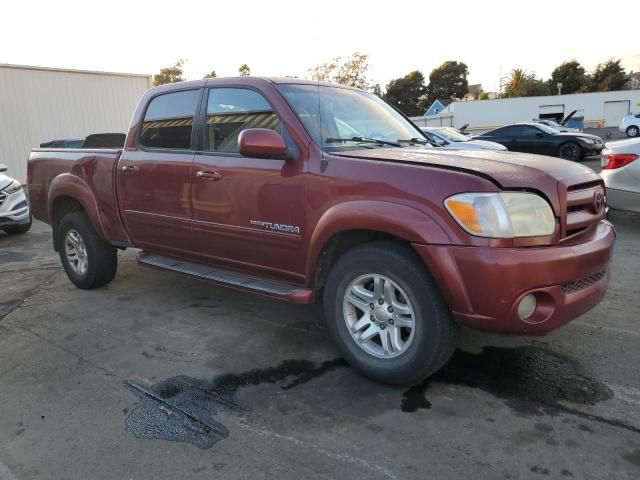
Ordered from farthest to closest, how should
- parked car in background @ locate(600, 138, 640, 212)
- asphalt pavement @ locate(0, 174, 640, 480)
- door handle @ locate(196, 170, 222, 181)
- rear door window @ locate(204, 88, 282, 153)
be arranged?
1. parked car in background @ locate(600, 138, 640, 212)
2. door handle @ locate(196, 170, 222, 181)
3. rear door window @ locate(204, 88, 282, 153)
4. asphalt pavement @ locate(0, 174, 640, 480)

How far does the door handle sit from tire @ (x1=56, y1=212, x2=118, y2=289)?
1.87 meters

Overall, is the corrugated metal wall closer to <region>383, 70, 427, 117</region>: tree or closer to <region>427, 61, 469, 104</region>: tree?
<region>383, 70, 427, 117</region>: tree

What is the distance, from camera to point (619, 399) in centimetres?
310

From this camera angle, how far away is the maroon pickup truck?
2.93m

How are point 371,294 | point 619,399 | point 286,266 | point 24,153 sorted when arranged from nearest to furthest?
point 619,399
point 371,294
point 286,266
point 24,153

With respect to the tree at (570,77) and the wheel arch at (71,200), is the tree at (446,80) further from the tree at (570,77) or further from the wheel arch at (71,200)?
the wheel arch at (71,200)

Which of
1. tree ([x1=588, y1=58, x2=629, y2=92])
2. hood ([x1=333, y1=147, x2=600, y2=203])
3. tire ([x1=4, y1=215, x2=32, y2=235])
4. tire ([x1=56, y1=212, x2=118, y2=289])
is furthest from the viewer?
tree ([x1=588, y1=58, x2=629, y2=92])

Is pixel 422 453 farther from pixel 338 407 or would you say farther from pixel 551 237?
pixel 551 237

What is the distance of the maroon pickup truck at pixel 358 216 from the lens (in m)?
2.93

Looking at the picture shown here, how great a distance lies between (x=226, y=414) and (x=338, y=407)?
0.64m

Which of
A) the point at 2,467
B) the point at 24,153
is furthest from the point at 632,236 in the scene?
the point at 24,153

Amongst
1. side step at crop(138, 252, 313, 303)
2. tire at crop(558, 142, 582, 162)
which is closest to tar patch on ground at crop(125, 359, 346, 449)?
side step at crop(138, 252, 313, 303)

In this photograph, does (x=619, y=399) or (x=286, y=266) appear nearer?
(x=619, y=399)

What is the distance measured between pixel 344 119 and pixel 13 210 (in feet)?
24.1
